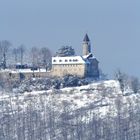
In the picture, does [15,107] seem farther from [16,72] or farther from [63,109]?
[16,72]

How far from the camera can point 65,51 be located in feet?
346

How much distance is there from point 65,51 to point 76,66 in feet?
14.6

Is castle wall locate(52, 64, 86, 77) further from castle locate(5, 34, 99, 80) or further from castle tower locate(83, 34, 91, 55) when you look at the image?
castle tower locate(83, 34, 91, 55)

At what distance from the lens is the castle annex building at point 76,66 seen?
10038 centimetres

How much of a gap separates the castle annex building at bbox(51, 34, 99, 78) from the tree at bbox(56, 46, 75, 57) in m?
1.12

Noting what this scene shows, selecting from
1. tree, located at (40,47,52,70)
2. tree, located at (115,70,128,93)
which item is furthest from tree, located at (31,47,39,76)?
tree, located at (115,70,128,93)

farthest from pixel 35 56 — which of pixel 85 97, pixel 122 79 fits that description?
pixel 85 97

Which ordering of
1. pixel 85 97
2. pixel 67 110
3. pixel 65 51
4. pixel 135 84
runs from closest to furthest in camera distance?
pixel 67 110, pixel 85 97, pixel 135 84, pixel 65 51

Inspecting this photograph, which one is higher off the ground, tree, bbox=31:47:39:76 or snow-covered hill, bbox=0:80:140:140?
tree, bbox=31:47:39:76

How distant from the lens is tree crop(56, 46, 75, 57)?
105 meters

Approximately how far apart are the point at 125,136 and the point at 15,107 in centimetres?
1192

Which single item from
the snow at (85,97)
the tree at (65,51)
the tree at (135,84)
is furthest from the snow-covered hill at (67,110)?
the tree at (65,51)

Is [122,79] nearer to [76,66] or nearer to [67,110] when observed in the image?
[76,66]

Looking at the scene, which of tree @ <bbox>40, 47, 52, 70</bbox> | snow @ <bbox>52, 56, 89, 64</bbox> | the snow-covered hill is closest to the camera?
the snow-covered hill
